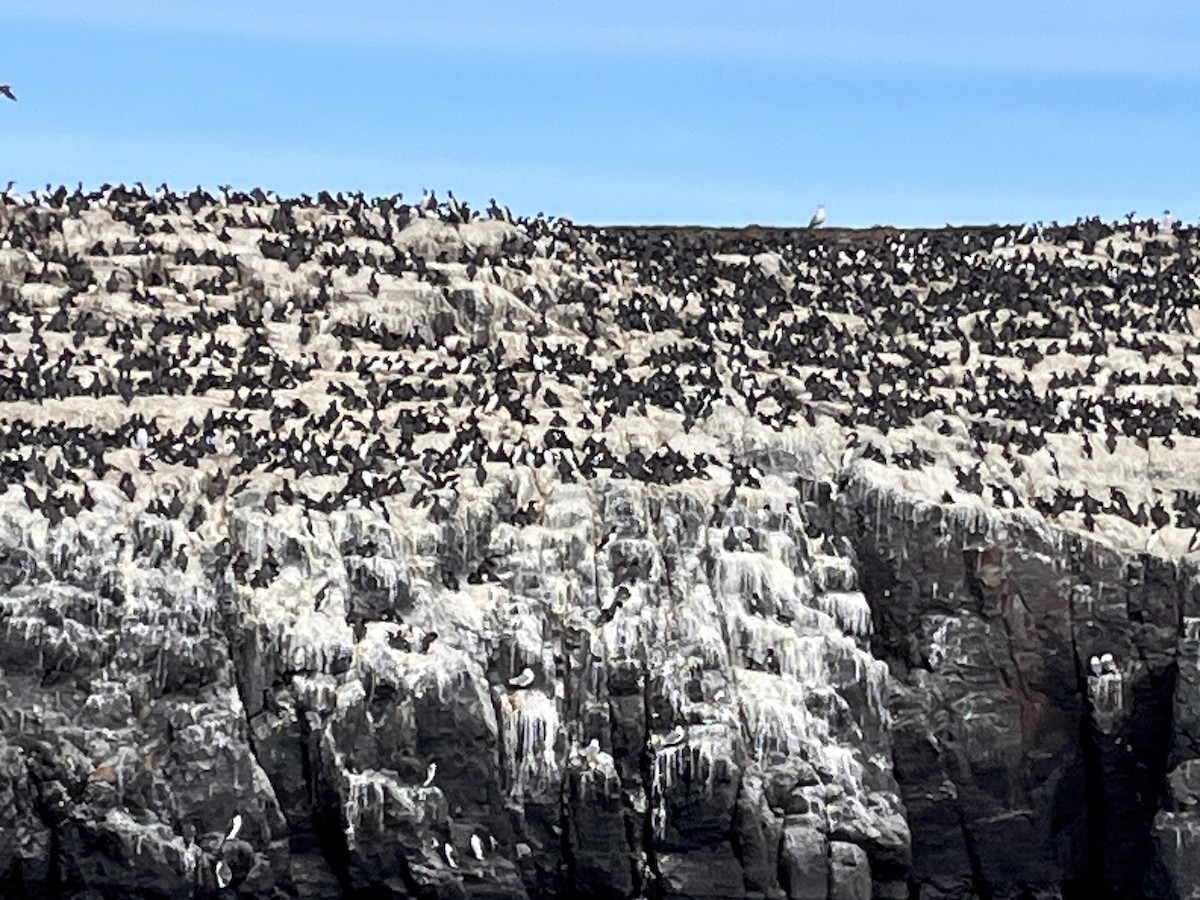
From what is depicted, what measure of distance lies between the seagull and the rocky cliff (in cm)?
17

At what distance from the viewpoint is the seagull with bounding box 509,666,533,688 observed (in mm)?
56000

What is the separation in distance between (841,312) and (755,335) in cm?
476

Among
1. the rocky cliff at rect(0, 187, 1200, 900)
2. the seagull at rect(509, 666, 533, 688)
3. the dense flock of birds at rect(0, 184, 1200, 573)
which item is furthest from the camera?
the dense flock of birds at rect(0, 184, 1200, 573)

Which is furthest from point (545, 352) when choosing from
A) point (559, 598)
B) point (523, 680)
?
point (523, 680)

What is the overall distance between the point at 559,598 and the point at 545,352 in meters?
13.2

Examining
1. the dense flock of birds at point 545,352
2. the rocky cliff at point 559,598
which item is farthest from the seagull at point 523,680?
the dense flock of birds at point 545,352

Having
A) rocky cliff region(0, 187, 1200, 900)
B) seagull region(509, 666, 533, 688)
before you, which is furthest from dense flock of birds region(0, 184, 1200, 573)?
seagull region(509, 666, 533, 688)

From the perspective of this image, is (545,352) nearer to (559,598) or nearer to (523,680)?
(559,598)

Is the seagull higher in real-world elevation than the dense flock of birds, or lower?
lower

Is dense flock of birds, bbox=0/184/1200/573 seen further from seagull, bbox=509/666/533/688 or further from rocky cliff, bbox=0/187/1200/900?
seagull, bbox=509/666/533/688

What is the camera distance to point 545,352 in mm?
69312

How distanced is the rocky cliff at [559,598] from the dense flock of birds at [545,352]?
19cm

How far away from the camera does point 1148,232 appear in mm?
84500

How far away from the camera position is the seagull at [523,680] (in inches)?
2205
